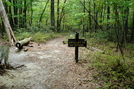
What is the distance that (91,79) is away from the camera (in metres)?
3.97

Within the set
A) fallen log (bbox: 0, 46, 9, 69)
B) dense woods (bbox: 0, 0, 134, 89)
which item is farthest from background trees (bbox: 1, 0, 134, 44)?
fallen log (bbox: 0, 46, 9, 69)

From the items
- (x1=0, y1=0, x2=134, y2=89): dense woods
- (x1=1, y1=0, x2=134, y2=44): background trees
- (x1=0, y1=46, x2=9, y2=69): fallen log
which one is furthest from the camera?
(x1=0, y1=0, x2=134, y2=89): dense woods

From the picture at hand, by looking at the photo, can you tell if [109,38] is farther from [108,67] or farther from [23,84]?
[23,84]

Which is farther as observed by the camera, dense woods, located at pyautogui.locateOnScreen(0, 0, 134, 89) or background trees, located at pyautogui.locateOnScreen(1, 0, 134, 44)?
dense woods, located at pyautogui.locateOnScreen(0, 0, 134, 89)

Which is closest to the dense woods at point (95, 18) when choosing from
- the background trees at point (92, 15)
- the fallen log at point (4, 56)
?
the background trees at point (92, 15)

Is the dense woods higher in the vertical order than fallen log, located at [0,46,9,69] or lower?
higher

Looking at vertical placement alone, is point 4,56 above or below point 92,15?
below

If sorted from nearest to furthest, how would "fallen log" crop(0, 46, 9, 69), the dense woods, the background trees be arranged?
"fallen log" crop(0, 46, 9, 69) < the background trees < the dense woods

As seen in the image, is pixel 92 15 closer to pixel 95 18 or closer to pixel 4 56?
pixel 95 18

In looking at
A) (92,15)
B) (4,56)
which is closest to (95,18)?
(92,15)

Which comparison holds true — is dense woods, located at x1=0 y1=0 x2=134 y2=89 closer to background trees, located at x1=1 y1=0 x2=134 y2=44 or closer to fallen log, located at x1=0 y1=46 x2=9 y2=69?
background trees, located at x1=1 y1=0 x2=134 y2=44

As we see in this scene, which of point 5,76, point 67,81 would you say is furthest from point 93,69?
point 5,76

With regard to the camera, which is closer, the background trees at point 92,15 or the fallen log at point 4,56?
the fallen log at point 4,56

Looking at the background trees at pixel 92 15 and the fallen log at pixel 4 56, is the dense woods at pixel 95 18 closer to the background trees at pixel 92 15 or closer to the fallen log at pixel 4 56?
the background trees at pixel 92 15
